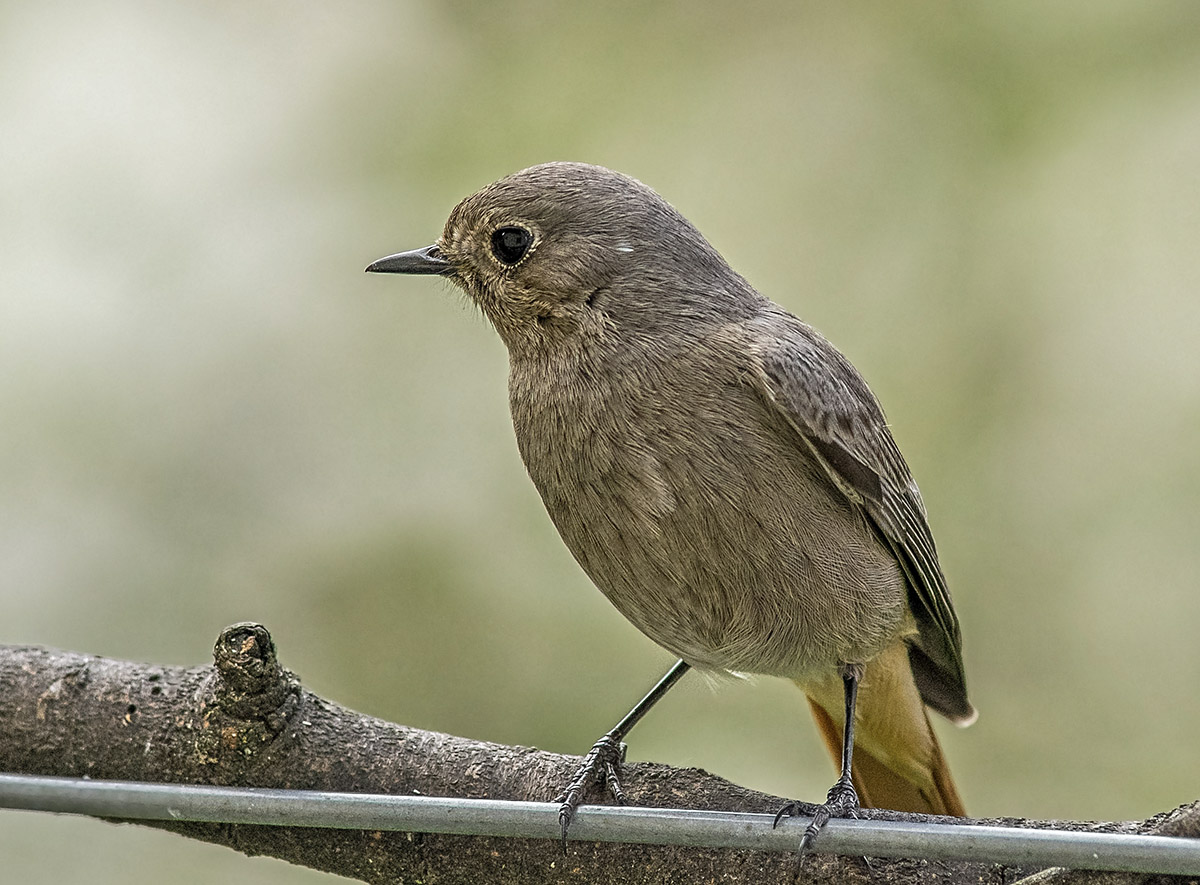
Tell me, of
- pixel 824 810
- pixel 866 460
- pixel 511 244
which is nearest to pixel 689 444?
pixel 866 460

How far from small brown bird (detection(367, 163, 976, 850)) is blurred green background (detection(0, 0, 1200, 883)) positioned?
1.13 metres

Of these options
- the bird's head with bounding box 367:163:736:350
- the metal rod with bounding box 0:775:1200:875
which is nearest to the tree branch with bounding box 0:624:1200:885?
the metal rod with bounding box 0:775:1200:875

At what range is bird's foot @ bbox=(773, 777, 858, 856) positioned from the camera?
89.1 inches

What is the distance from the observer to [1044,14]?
15.5 feet

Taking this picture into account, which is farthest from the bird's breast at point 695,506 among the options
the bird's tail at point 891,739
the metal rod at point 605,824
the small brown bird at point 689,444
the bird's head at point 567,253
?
the metal rod at point 605,824

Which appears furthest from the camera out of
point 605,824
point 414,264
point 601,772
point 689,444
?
point 414,264

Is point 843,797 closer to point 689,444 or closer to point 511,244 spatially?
point 689,444

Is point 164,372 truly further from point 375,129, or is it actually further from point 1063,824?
point 1063,824

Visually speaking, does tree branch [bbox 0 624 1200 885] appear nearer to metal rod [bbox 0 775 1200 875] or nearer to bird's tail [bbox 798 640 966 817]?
metal rod [bbox 0 775 1200 875]

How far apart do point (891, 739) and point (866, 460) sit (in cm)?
84

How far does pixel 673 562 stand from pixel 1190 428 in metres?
2.26

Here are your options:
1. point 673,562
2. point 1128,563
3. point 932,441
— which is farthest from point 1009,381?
point 673,562

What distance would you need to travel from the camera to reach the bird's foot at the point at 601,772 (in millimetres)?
2782

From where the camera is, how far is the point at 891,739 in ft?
11.4
